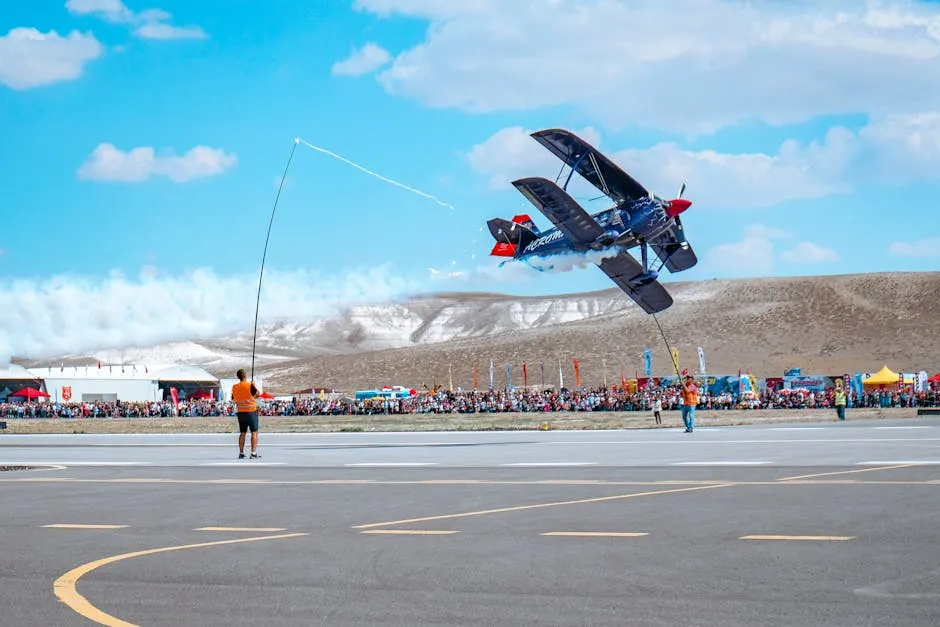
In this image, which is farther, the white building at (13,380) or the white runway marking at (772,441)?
the white building at (13,380)

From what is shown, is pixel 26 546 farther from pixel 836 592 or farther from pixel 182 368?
pixel 182 368

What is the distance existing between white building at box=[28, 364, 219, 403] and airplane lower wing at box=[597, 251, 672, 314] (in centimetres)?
5475

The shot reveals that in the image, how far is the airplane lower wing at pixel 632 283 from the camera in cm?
3750

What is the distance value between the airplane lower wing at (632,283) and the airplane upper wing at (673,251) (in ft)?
3.00

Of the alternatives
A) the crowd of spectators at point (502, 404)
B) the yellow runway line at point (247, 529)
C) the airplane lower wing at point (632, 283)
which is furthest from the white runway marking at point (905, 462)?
the crowd of spectators at point (502, 404)

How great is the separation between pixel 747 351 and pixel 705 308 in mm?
25578

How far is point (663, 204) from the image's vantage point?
3503cm

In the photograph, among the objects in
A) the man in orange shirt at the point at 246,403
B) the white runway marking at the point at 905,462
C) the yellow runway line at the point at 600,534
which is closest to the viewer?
the yellow runway line at the point at 600,534

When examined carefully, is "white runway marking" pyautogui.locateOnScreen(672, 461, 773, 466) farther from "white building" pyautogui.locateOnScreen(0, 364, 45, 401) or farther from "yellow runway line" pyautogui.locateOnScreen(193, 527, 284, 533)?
"white building" pyautogui.locateOnScreen(0, 364, 45, 401)

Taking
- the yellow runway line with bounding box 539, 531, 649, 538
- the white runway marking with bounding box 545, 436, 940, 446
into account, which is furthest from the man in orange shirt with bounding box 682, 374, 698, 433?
the yellow runway line with bounding box 539, 531, 649, 538

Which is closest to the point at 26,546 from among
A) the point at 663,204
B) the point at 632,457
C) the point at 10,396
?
the point at 632,457

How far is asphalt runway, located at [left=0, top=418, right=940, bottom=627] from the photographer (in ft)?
21.5

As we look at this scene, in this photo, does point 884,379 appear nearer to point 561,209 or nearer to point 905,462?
point 561,209

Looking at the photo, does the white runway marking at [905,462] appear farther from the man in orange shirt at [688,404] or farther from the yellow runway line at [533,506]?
the man in orange shirt at [688,404]
